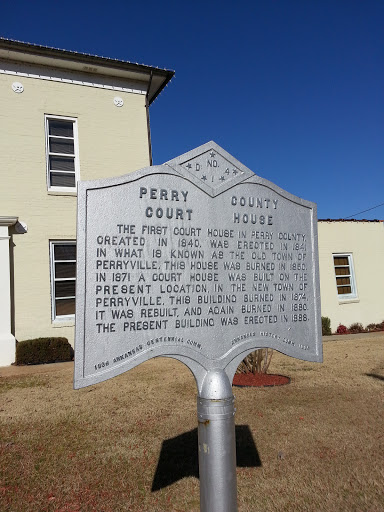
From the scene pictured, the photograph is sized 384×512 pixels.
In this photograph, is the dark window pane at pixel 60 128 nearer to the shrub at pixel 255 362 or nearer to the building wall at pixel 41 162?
the building wall at pixel 41 162

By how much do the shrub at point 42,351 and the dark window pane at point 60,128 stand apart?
5.96 meters

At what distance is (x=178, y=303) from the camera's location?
9.96 feet

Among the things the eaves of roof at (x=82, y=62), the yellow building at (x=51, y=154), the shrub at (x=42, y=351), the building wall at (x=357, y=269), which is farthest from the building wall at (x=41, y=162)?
the building wall at (x=357, y=269)

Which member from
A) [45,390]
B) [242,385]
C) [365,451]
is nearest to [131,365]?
[365,451]

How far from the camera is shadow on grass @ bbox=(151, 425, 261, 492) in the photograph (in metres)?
3.89

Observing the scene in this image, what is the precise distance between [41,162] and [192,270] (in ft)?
Result: 34.1

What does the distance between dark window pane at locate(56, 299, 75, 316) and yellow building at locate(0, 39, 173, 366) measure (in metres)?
0.03

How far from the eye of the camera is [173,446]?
4.60 meters

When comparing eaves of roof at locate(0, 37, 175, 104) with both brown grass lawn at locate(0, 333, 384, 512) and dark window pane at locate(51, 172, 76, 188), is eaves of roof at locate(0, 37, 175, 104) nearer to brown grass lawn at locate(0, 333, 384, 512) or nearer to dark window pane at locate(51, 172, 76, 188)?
dark window pane at locate(51, 172, 76, 188)

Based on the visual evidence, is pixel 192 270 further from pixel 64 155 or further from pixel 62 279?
pixel 64 155

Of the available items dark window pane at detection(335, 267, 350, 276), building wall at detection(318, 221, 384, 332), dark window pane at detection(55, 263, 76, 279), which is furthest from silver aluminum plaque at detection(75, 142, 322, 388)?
dark window pane at detection(335, 267, 350, 276)

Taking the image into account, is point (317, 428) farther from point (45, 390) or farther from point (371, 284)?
point (371, 284)

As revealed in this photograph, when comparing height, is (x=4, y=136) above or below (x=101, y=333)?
above

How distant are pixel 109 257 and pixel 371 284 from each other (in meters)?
15.7
